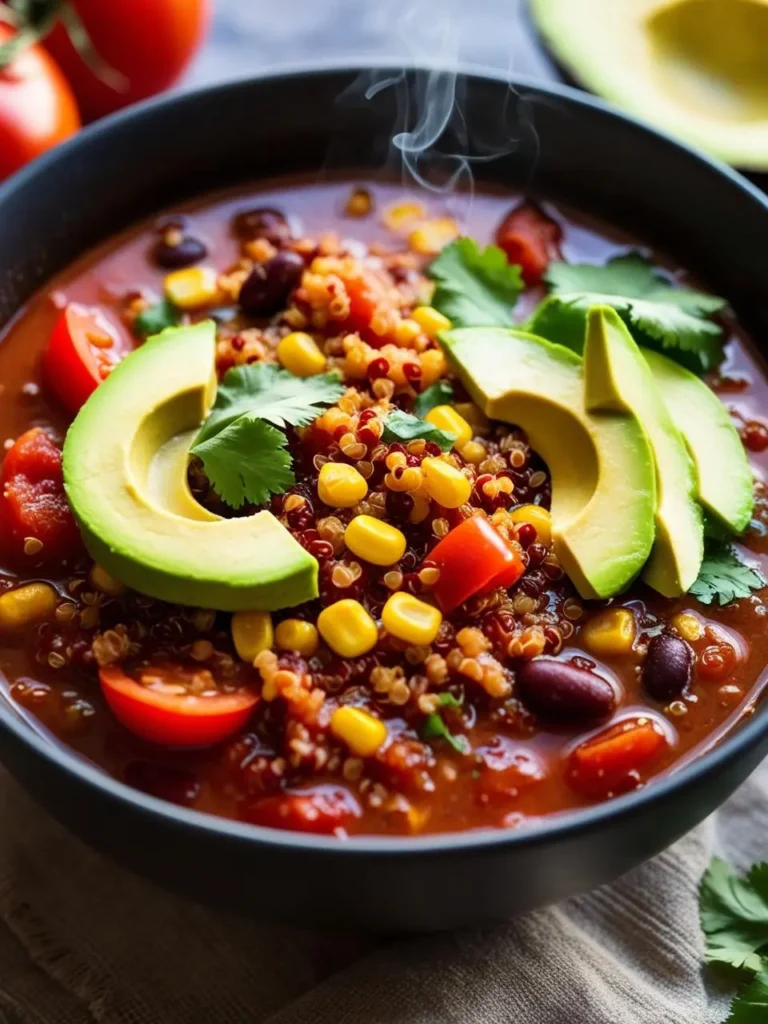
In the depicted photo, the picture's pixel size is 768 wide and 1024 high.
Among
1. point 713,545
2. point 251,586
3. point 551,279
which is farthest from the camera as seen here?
point 551,279

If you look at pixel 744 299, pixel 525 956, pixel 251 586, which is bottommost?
pixel 525 956

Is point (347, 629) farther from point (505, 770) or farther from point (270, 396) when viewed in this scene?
point (270, 396)

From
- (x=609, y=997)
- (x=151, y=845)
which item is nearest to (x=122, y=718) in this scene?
(x=151, y=845)

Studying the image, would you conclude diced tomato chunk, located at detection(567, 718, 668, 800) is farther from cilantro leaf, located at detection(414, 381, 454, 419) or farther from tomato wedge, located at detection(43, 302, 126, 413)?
tomato wedge, located at detection(43, 302, 126, 413)

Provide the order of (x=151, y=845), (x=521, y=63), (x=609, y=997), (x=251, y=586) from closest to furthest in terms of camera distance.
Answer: (x=151, y=845)
(x=251, y=586)
(x=609, y=997)
(x=521, y=63)

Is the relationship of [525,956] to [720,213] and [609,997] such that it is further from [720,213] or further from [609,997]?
[720,213]

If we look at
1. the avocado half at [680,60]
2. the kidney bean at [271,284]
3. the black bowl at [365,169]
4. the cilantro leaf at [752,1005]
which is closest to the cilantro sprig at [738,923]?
the cilantro leaf at [752,1005]

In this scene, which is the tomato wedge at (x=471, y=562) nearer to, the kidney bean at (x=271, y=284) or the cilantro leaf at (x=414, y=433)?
the cilantro leaf at (x=414, y=433)
